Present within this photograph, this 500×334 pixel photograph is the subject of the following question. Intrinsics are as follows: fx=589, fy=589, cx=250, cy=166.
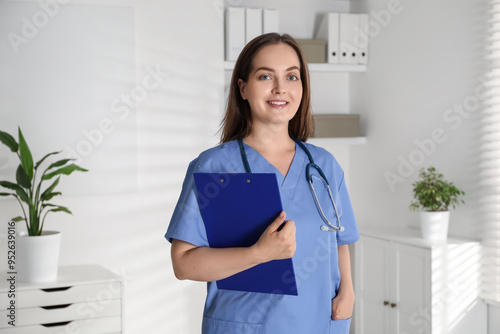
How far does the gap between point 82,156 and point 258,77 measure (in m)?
1.94

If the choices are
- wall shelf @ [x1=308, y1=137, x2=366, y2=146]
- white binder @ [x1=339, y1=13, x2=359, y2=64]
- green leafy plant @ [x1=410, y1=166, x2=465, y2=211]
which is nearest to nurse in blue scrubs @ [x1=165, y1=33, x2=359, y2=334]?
green leafy plant @ [x1=410, y1=166, x2=465, y2=211]

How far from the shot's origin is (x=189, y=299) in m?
3.20

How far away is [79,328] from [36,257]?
0.38 m

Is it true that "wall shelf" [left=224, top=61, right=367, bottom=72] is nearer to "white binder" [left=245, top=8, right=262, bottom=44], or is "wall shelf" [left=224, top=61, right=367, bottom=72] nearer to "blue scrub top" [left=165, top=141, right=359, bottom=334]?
"white binder" [left=245, top=8, right=262, bottom=44]

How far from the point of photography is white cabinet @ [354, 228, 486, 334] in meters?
2.79

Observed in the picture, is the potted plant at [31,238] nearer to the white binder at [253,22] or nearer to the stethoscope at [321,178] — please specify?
the white binder at [253,22]

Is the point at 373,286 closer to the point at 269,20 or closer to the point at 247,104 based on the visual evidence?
the point at 269,20

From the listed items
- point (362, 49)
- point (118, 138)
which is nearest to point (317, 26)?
point (362, 49)

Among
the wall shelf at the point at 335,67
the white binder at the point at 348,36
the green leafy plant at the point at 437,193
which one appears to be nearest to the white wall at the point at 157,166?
the wall shelf at the point at 335,67

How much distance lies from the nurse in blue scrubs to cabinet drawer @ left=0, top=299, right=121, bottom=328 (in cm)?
152

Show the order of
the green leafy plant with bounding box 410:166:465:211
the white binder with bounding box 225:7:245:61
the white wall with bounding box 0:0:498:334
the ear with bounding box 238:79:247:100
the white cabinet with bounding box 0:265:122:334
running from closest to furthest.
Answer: the ear with bounding box 238:79:247:100 → the white cabinet with bounding box 0:265:122:334 → the green leafy plant with bounding box 410:166:465:211 → the white wall with bounding box 0:0:498:334 → the white binder with bounding box 225:7:245:61

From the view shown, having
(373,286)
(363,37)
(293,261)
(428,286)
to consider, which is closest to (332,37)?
(363,37)

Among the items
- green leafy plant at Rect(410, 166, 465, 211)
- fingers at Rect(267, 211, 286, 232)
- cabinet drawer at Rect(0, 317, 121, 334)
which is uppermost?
fingers at Rect(267, 211, 286, 232)

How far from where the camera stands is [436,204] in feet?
9.53
